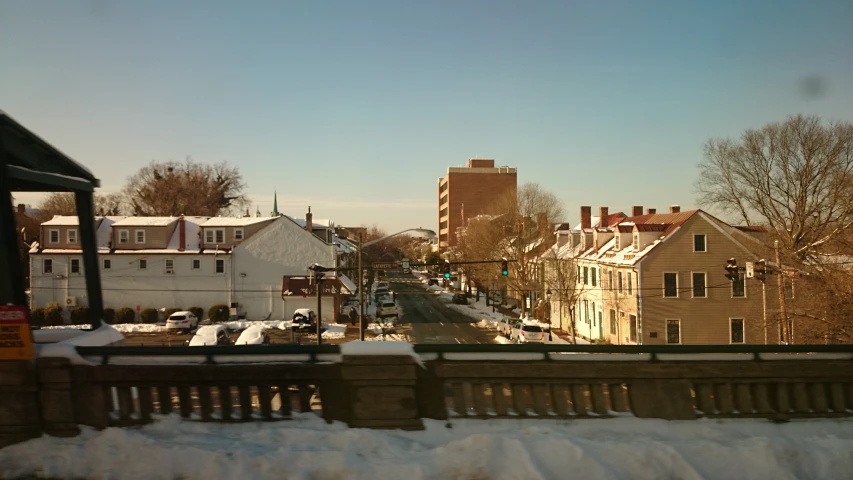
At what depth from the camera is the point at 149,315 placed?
36.4 metres

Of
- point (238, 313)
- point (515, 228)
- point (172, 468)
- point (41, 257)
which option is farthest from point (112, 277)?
point (172, 468)

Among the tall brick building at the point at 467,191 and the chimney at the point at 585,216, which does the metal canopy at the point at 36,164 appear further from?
the tall brick building at the point at 467,191

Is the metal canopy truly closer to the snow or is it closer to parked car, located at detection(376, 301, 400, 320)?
the snow

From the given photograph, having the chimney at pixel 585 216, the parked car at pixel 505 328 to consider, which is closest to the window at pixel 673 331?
the parked car at pixel 505 328

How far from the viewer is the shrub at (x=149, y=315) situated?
3625 centimetres

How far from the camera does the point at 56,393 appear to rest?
19.2ft

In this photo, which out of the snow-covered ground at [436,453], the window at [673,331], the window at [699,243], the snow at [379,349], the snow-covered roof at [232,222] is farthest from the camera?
the snow-covered roof at [232,222]

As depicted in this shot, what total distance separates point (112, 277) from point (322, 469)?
126ft

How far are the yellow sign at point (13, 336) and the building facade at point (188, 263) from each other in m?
31.7

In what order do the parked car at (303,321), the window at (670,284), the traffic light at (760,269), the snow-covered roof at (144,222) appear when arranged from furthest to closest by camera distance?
the snow-covered roof at (144,222), the parked car at (303,321), the window at (670,284), the traffic light at (760,269)

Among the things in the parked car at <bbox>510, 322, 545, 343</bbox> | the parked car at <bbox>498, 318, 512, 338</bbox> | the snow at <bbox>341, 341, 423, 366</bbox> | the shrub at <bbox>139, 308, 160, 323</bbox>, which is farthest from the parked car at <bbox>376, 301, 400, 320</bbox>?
the snow at <bbox>341, 341, 423, 366</bbox>

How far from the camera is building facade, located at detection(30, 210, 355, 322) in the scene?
121 feet

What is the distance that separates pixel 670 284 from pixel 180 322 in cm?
2697

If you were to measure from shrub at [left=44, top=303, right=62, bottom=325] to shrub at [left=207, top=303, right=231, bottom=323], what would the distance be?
833 centimetres
